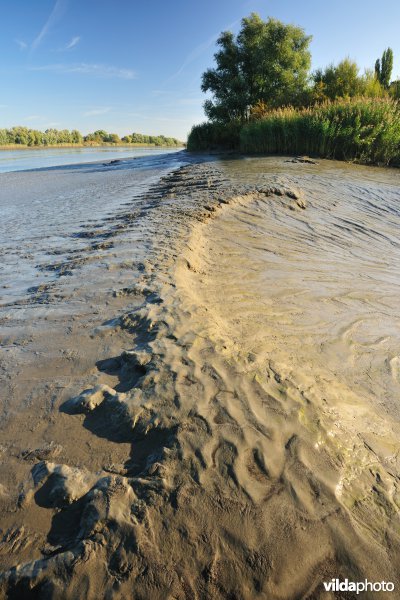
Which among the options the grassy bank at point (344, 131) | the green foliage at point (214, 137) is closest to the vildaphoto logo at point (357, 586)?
the grassy bank at point (344, 131)

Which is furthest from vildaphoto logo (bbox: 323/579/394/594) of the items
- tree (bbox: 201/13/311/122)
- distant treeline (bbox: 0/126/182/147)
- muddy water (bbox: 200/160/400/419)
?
distant treeline (bbox: 0/126/182/147)

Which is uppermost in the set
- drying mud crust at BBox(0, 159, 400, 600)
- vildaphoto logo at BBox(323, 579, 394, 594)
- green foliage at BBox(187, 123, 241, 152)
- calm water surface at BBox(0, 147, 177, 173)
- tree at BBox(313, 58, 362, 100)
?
tree at BBox(313, 58, 362, 100)

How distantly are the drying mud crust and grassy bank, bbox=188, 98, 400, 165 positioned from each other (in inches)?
504

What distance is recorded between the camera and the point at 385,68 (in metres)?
26.5

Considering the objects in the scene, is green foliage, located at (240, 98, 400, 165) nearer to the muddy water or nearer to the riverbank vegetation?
the riverbank vegetation

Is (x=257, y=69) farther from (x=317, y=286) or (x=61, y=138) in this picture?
(x=61, y=138)

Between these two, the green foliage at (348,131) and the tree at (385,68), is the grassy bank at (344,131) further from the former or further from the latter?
the tree at (385,68)

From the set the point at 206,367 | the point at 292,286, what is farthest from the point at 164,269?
the point at 206,367

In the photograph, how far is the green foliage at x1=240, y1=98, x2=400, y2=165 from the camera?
13.4 metres

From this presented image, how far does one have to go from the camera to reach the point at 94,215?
742 centimetres

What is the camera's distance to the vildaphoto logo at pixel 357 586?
1350mm

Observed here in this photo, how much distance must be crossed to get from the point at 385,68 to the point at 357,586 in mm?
34600

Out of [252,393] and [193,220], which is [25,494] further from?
[193,220]

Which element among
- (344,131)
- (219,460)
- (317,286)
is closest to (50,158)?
(344,131)
